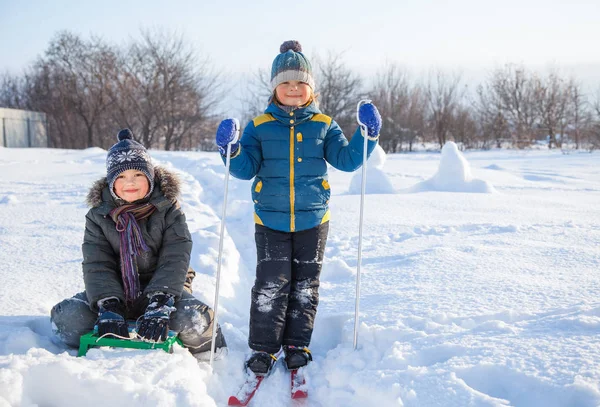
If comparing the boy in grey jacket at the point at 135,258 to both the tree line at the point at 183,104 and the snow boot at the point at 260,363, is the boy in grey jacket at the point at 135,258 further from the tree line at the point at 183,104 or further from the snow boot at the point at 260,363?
the tree line at the point at 183,104

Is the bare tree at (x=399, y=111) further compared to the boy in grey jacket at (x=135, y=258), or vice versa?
the bare tree at (x=399, y=111)

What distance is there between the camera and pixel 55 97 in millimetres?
29516

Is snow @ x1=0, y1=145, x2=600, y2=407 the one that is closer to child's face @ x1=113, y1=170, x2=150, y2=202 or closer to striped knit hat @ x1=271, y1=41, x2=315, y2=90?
child's face @ x1=113, y1=170, x2=150, y2=202

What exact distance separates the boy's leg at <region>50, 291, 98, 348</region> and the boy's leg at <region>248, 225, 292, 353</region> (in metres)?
0.82

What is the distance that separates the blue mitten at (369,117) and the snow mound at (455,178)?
5.28 meters

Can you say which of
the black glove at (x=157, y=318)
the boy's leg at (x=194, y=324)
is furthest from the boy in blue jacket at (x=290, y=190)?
the black glove at (x=157, y=318)

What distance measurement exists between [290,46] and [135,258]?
144 cm

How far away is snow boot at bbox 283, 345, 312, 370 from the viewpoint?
8.04 ft

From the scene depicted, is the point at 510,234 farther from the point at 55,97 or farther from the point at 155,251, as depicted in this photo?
the point at 55,97

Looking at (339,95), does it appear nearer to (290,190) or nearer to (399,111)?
(399,111)

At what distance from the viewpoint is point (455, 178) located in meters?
7.54

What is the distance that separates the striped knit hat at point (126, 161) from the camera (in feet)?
8.16

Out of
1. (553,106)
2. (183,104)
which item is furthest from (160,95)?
(553,106)

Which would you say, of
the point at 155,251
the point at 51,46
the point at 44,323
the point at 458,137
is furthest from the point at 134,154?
the point at 51,46
